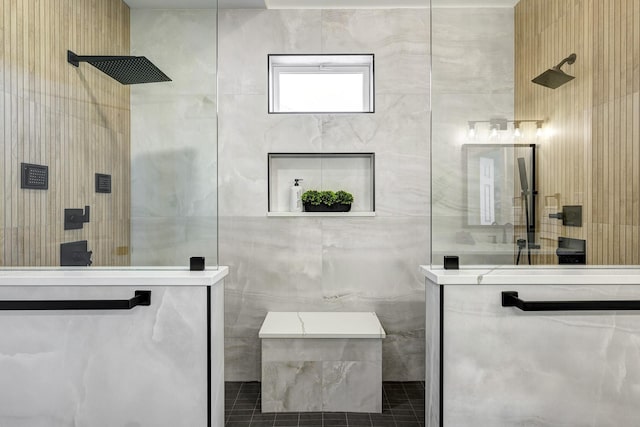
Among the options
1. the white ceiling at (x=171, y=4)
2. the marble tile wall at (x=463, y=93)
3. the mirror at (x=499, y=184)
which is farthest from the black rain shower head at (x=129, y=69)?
the mirror at (x=499, y=184)

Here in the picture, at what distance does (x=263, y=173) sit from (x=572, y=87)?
5.73 ft

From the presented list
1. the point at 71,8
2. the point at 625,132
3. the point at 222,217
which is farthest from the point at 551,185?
the point at 222,217


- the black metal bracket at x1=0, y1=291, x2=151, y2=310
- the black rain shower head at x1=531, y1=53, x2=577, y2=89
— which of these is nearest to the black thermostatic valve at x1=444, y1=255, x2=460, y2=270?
the black rain shower head at x1=531, y1=53, x2=577, y2=89

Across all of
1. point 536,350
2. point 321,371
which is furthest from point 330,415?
point 536,350

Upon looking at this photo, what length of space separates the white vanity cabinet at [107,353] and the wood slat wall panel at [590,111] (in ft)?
3.55

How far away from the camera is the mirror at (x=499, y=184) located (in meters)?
1.14

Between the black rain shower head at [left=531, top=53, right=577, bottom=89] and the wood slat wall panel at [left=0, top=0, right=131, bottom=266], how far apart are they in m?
1.29

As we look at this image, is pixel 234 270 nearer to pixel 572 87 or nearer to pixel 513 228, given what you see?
pixel 513 228

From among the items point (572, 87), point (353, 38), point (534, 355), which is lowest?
point (534, 355)

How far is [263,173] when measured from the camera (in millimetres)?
2496

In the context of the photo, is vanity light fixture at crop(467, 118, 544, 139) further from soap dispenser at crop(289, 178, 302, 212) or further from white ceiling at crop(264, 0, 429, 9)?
white ceiling at crop(264, 0, 429, 9)

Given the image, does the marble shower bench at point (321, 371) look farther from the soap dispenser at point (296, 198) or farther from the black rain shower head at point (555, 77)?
the black rain shower head at point (555, 77)

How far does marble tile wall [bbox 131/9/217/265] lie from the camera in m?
1.22

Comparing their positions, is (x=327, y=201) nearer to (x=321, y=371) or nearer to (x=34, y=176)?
(x=321, y=371)
